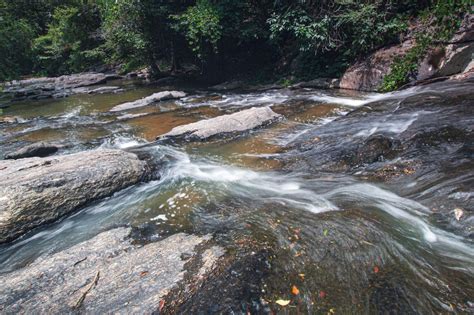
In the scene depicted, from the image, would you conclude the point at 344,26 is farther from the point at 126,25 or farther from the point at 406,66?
the point at 126,25

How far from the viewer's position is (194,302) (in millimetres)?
2793

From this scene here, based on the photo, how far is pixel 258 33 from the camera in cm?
1384

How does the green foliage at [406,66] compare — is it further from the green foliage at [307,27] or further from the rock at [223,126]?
the rock at [223,126]

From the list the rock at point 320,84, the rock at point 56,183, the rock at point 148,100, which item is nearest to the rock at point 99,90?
the rock at point 148,100

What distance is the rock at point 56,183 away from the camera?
4.50 m

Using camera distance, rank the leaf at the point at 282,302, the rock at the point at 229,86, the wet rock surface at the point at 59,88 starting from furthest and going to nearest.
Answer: the wet rock surface at the point at 59,88, the rock at the point at 229,86, the leaf at the point at 282,302

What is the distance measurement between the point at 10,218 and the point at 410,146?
6.58m

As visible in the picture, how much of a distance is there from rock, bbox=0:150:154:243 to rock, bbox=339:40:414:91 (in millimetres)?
8242

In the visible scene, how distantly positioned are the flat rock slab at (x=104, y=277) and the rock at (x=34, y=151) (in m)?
4.89

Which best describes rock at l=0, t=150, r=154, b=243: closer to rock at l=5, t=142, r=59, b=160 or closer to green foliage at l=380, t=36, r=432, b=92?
rock at l=5, t=142, r=59, b=160

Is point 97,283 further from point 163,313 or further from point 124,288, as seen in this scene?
point 163,313

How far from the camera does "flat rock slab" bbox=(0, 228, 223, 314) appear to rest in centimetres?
289

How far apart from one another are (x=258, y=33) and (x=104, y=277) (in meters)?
12.7

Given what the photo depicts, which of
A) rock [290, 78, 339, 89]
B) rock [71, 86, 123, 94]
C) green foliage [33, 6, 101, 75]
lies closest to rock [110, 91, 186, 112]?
rock [290, 78, 339, 89]
